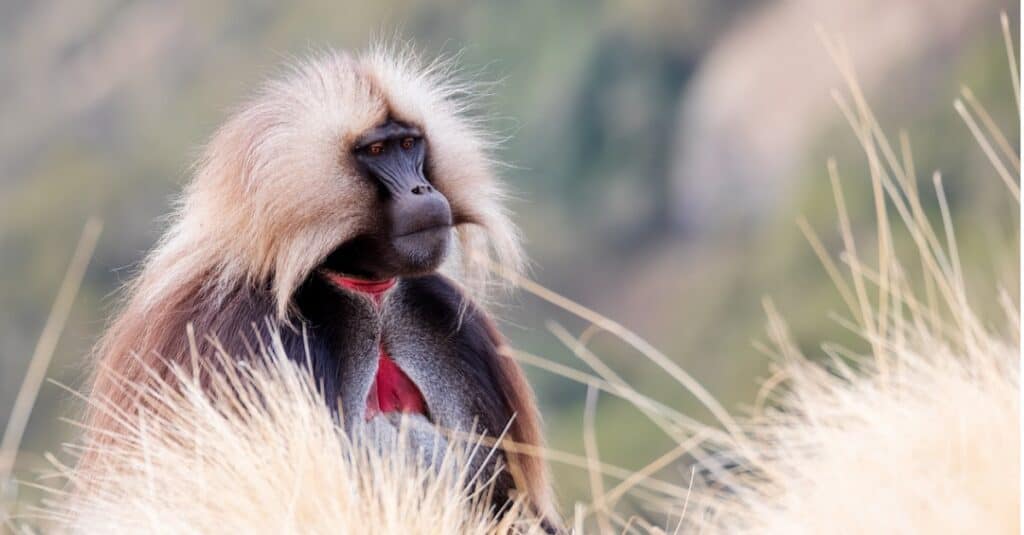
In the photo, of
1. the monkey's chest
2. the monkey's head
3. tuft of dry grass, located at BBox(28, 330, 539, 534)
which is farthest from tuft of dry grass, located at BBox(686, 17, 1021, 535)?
the monkey's head

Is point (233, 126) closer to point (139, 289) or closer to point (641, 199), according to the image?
point (139, 289)

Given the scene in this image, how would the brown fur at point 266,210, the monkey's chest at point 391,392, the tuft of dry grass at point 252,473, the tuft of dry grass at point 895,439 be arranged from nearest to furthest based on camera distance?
1. the tuft of dry grass at point 895,439
2. the tuft of dry grass at point 252,473
3. the brown fur at point 266,210
4. the monkey's chest at point 391,392

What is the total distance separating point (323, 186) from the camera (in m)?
3.63

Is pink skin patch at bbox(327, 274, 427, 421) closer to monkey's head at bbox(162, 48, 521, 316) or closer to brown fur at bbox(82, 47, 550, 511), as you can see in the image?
monkey's head at bbox(162, 48, 521, 316)

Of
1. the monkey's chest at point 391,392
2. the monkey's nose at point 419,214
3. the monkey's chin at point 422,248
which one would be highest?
the monkey's nose at point 419,214

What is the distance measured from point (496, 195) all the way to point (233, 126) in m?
0.73

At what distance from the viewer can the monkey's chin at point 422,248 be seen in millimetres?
3562

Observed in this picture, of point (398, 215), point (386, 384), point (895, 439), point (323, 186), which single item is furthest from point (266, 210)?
point (895, 439)

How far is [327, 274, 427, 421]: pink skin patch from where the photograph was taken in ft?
12.1

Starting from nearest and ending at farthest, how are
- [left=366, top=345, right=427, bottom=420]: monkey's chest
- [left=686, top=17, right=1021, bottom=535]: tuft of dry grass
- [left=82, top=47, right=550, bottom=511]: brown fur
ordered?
[left=686, top=17, right=1021, bottom=535]: tuft of dry grass, [left=82, top=47, right=550, bottom=511]: brown fur, [left=366, top=345, right=427, bottom=420]: monkey's chest

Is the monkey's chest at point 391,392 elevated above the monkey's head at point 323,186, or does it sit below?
below

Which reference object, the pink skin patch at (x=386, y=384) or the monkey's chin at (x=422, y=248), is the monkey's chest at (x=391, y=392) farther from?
the monkey's chin at (x=422, y=248)

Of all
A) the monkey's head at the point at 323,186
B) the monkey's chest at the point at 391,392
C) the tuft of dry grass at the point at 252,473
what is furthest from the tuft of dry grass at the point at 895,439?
the monkey's head at the point at 323,186

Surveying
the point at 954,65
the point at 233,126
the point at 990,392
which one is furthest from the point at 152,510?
the point at 954,65
